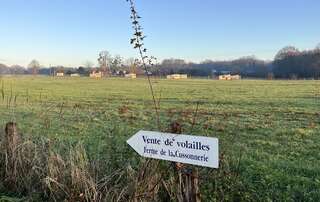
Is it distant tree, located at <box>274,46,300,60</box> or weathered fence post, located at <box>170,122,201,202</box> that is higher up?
distant tree, located at <box>274,46,300,60</box>

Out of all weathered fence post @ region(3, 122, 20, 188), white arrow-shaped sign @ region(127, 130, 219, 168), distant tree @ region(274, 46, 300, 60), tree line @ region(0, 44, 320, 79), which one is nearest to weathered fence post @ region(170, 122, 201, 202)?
white arrow-shaped sign @ region(127, 130, 219, 168)

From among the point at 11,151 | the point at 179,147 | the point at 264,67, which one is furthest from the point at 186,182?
the point at 264,67

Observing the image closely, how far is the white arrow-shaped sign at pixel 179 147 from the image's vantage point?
397cm

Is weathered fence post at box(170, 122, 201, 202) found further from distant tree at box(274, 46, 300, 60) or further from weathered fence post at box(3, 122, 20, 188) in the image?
distant tree at box(274, 46, 300, 60)

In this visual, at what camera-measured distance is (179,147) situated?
4.21 metres

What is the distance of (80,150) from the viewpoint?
560 centimetres

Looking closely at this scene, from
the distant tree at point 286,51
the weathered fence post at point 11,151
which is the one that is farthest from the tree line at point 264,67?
the weathered fence post at point 11,151

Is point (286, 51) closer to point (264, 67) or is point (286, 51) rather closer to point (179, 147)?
point (264, 67)

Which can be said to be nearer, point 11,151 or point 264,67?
point 11,151

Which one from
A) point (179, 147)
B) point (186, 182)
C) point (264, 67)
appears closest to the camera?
point (179, 147)

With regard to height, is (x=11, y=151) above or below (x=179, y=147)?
below

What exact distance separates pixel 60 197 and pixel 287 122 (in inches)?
443

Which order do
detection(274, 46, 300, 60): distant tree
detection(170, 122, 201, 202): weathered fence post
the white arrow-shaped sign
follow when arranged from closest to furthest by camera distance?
the white arrow-shaped sign, detection(170, 122, 201, 202): weathered fence post, detection(274, 46, 300, 60): distant tree

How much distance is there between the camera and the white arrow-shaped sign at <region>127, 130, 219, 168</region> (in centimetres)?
397
